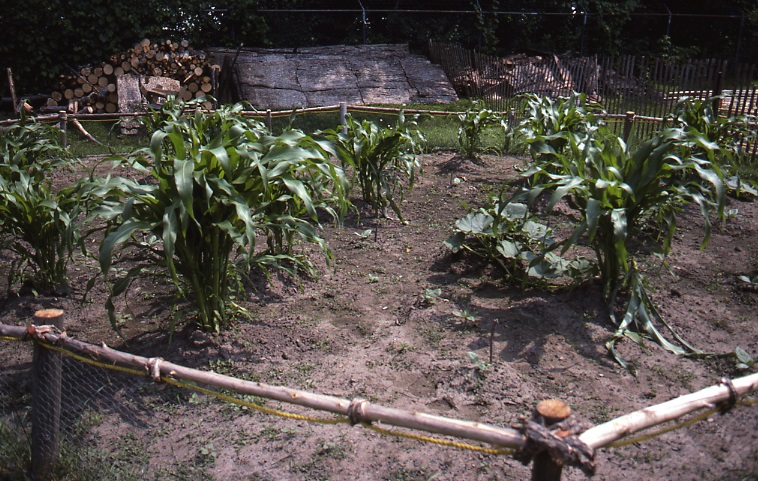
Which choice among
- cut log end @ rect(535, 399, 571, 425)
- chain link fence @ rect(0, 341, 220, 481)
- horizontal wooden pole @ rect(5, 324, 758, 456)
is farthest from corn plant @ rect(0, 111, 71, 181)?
cut log end @ rect(535, 399, 571, 425)

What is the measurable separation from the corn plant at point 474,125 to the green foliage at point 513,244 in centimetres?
240

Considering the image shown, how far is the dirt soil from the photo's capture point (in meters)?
2.67

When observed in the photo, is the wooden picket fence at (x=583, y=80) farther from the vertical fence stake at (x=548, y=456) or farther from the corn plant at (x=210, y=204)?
the vertical fence stake at (x=548, y=456)

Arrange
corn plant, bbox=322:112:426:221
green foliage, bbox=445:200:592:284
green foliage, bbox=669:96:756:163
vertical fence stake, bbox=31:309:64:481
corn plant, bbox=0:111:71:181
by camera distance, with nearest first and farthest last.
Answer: vertical fence stake, bbox=31:309:64:481
green foliage, bbox=445:200:592:284
corn plant, bbox=0:111:71:181
corn plant, bbox=322:112:426:221
green foliage, bbox=669:96:756:163

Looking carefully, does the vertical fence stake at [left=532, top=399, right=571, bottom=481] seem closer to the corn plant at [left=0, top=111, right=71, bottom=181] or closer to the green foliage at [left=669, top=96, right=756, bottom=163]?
the corn plant at [left=0, top=111, right=71, bottom=181]

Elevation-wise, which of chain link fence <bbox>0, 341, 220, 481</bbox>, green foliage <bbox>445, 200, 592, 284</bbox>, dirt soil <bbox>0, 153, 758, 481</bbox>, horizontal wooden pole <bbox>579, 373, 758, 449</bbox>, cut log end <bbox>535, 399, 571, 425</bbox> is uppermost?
cut log end <bbox>535, 399, 571, 425</bbox>

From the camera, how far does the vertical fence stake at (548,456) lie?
1.70m

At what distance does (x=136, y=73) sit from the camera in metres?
10.7

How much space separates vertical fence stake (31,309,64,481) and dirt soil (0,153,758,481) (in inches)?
10.6

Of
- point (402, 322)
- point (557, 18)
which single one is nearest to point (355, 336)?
point (402, 322)

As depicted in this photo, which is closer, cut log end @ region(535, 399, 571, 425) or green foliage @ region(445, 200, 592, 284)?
cut log end @ region(535, 399, 571, 425)

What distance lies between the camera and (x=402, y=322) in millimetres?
3781

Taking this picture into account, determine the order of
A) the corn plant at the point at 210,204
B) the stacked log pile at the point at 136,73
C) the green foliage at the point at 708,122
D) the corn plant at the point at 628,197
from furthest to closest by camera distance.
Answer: the stacked log pile at the point at 136,73 < the green foliage at the point at 708,122 < the corn plant at the point at 628,197 < the corn plant at the point at 210,204

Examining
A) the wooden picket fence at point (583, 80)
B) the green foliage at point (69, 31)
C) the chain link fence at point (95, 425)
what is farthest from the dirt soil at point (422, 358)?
the green foliage at point (69, 31)
